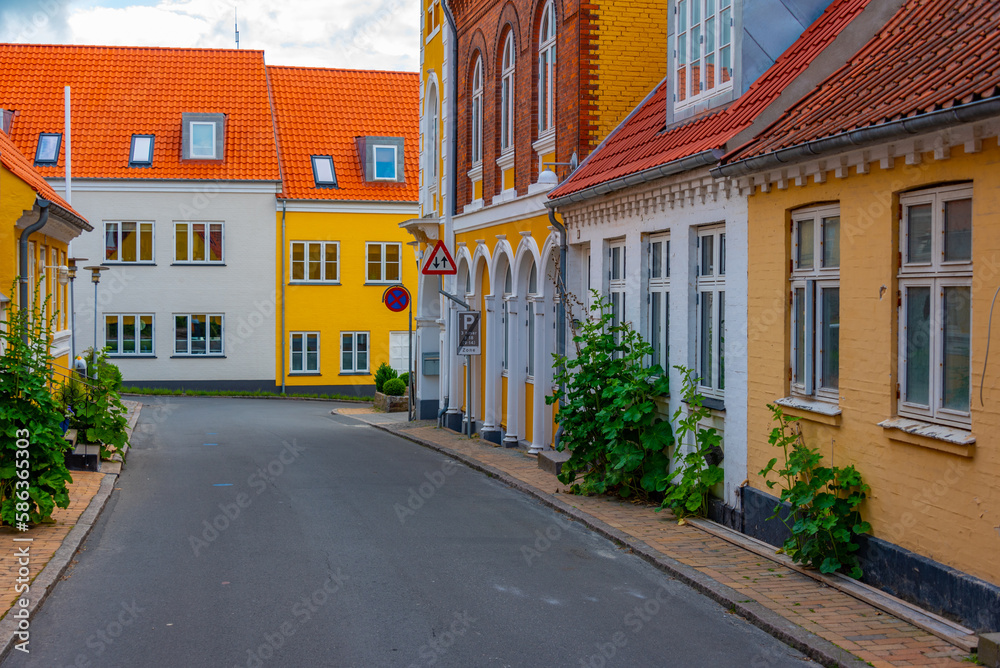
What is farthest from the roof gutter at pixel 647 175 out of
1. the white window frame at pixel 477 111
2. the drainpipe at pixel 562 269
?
the white window frame at pixel 477 111

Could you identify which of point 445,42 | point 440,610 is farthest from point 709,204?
point 445,42

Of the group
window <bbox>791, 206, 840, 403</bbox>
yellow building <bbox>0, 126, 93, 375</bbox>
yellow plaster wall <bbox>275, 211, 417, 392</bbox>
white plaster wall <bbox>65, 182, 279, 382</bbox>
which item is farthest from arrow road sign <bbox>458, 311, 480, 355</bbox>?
white plaster wall <bbox>65, 182, 279, 382</bbox>

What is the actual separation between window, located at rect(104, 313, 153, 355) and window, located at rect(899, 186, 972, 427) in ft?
113

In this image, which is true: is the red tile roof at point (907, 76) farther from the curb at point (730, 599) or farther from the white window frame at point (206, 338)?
the white window frame at point (206, 338)

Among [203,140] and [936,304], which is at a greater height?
[203,140]

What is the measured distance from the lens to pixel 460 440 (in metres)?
20.6

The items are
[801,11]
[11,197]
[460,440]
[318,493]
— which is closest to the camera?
[801,11]

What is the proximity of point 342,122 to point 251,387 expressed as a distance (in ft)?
34.8

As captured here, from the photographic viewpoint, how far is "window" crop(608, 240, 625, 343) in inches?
558

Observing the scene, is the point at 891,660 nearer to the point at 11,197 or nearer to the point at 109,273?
the point at 11,197

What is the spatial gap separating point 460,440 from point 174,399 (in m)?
18.4

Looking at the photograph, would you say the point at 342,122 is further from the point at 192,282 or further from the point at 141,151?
the point at 192,282

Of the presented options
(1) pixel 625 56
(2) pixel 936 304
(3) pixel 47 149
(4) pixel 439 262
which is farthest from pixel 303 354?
(2) pixel 936 304

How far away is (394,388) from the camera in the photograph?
103 feet
